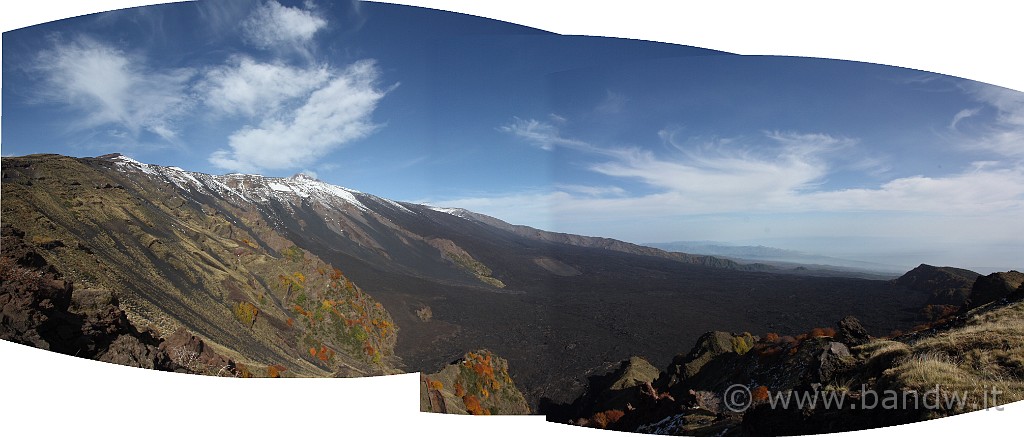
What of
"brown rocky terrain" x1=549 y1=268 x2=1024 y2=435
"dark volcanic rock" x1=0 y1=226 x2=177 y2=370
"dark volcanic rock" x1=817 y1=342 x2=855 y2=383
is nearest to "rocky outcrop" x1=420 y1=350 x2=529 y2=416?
"brown rocky terrain" x1=549 y1=268 x2=1024 y2=435

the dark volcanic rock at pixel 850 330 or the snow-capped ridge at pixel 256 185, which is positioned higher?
the snow-capped ridge at pixel 256 185

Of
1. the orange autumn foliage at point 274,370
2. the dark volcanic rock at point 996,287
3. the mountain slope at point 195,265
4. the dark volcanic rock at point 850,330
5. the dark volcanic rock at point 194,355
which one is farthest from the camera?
the orange autumn foliage at point 274,370

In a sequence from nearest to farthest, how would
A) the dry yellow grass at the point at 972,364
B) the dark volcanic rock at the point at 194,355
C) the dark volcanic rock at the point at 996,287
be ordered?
the dry yellow grass at the point at 972,364 → the dark volcanic rock at the point at 996,287 → the dark volcanic rock at the point at 194,355

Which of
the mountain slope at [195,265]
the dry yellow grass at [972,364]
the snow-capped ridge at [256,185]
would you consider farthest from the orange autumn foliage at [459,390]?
the dry yellow grass at [972,364]

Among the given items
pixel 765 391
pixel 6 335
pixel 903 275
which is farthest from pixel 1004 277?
pixel 6 335

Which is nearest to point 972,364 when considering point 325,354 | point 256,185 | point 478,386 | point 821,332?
point 821,332

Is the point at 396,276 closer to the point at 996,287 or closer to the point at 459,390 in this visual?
the point at 459,390

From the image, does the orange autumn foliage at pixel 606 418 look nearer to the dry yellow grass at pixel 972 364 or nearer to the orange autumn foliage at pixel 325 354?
the dry yellow grass at pixel 972 364

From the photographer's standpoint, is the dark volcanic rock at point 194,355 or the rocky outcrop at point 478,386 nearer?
the dark volcanic rock at point 194,355
